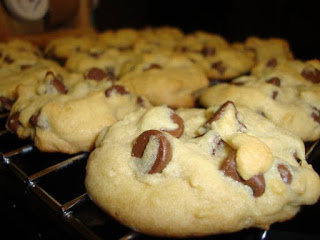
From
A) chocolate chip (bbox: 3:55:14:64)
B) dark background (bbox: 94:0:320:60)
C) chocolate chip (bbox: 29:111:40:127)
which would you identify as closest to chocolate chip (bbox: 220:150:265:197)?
chocolate chip (bbox: 29:111:40:127)

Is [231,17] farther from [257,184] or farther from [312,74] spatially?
[257,184]

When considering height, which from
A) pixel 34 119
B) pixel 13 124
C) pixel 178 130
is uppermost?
pixel 178 130

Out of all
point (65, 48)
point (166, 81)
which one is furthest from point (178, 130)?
point (65, 48)

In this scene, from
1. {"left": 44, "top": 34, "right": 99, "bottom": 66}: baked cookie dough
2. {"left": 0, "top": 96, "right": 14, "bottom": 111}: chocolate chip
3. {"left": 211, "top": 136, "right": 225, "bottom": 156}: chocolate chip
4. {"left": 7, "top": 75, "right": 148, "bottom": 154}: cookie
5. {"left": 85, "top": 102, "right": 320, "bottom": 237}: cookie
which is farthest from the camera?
{"left": 44, "top": 34, "right": 99, "bottom": 66}: baked cookie dough

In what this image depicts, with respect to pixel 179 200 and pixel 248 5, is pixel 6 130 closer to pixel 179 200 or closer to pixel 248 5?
pixel 179 200

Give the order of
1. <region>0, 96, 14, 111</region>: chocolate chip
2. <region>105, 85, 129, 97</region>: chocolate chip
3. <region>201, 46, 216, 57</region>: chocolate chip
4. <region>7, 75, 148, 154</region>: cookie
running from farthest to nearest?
<region>201, 46, 216, 57</region>: chocolate chip
<region>0, 96, 14, 111</region>: chocolate chip
<region>105, 85, 129, 97</region>: chocolate chip
<region>7, 75, 148, 154</region>: cookie

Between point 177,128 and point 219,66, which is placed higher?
point 177,128

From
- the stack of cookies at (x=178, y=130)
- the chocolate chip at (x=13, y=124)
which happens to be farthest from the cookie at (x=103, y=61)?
the chocolate chip at (x=13, y=124)

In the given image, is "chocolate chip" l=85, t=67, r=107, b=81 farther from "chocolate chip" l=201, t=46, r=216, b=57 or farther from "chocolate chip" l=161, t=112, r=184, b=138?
"chocolate chip" l=201, t=46, r=216, b=57
